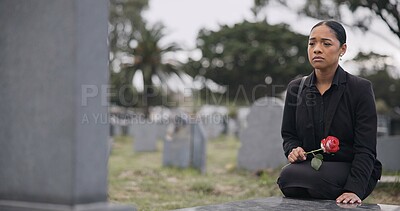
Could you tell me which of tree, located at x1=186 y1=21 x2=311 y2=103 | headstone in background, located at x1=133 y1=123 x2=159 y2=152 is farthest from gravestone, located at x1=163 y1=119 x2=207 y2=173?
tree, located at x1=186 y1=21 x2=311 y2=103

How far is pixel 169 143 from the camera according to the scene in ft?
33.7

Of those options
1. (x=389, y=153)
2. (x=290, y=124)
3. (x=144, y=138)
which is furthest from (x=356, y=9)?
(x=144, y=138)

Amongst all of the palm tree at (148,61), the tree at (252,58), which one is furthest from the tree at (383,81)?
the palm tree at (148,61)

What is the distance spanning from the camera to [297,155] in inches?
111

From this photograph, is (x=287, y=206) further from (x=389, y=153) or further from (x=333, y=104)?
(x=389, y=153)

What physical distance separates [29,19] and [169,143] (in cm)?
850

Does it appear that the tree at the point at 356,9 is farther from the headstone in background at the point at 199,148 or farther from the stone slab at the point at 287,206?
the stone slab at the point at 287,206

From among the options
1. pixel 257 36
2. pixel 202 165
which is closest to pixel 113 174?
pixel 202 165

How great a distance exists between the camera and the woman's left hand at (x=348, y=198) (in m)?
2.65

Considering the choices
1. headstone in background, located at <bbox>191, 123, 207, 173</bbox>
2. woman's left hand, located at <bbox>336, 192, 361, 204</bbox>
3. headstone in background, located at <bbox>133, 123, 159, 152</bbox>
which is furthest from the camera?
headstone in background, located at <bbox>133, 123, 159, 152</bbox>

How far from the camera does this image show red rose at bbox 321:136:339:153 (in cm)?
268

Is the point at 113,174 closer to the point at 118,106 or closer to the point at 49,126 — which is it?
the point at 49,126

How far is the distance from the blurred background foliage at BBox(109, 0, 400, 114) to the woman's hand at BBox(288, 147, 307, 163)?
2357cm

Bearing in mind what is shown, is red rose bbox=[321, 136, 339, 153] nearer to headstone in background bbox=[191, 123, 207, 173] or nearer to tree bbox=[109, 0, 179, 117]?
headstone in background bbox=[191, 123, 207, 173]
